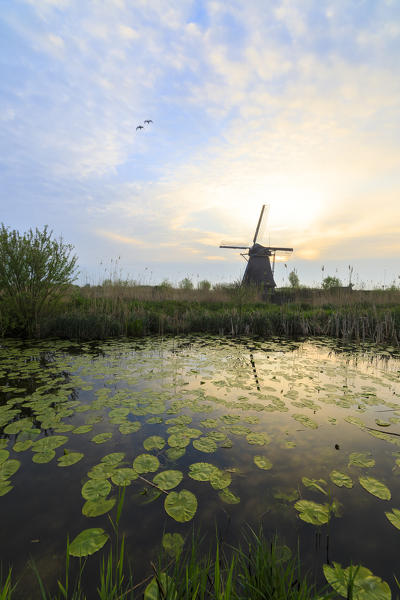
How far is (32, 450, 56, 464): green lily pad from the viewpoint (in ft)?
8.50

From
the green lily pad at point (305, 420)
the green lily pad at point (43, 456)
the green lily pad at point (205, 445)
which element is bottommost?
the green lily pad at point (43, 456)

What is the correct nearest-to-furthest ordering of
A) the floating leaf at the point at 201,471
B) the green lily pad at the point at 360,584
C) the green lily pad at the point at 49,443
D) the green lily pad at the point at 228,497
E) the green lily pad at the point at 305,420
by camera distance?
1. the green lily pad at the point at 360,584
2. the green lily pad at the point at 228,497
3. the floating leaf at the point at 201,471
4. the green lily pad at the point at 49,443
5. the green lily pad at the point at 305,420

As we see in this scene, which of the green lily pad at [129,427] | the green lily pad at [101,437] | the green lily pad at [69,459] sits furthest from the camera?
the green lily pad at [129,427]

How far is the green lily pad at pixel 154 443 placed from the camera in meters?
2.84

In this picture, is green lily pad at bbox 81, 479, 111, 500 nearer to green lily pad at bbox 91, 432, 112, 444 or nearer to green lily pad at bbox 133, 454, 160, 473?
green lily pad at bbox 133, 454, 160, 473

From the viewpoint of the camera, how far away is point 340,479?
7.88 feet

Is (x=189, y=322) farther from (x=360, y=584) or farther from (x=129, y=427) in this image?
(x=360, y=584)

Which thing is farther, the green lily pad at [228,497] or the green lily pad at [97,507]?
the green lily pad at [228,497]

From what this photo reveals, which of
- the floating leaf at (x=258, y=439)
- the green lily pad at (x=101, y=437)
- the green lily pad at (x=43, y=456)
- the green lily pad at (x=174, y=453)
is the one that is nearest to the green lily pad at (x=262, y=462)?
the floating leaf at (x=258, y=439)

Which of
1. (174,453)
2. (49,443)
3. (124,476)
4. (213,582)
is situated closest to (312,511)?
(213,582)

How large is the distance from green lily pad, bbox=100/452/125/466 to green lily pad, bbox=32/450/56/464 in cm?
52

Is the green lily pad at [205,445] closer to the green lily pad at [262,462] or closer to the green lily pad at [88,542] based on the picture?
the green lily pad at [262,462]

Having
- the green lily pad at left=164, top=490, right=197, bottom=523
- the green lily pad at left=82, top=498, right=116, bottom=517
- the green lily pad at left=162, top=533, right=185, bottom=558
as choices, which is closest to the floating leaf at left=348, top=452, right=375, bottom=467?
the green lily pad at left=164, top=490, right=197, bottom=523

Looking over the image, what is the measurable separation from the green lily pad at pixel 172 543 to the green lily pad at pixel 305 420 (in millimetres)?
2156
